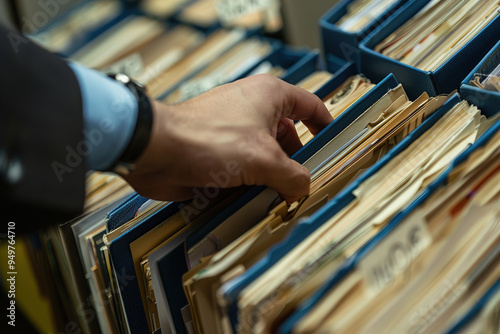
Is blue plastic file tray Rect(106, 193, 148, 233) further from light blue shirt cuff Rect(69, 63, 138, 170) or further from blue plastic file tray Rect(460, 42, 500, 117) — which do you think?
blue plastic file tray Rect(460, 42, 500, 117)

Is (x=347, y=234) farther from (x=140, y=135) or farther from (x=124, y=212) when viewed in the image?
(x=124, y=212)

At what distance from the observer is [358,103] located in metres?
1.01

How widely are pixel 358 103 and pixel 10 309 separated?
144cm

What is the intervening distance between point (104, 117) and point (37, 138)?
0.12m

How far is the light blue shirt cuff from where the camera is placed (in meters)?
0.85

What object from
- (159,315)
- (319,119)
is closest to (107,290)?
(159,315)

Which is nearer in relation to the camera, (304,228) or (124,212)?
(304,228)

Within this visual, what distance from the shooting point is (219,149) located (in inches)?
34.8

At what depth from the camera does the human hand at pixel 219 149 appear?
87cm

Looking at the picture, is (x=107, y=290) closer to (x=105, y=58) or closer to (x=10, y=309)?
(x=10, y=309)
